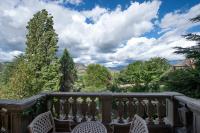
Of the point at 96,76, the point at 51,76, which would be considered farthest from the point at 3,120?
the point at 51,76

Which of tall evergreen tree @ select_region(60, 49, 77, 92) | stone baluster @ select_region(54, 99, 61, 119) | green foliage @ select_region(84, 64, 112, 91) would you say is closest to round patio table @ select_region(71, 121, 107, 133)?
stone baluster @ select_region(54, 99, 61, 119)

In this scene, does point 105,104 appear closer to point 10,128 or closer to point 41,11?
point 10,128

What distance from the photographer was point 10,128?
344 centimetres

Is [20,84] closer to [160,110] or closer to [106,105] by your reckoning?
[106,105]

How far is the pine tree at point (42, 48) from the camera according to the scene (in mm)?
26359

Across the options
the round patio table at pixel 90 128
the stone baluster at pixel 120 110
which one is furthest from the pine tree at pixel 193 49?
the round patio table at pixel 90 128

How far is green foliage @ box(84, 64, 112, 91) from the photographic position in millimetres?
24522

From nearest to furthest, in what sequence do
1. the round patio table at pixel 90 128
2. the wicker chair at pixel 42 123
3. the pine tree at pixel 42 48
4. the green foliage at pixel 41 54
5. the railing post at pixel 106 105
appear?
the wicker chair at pixel 42 123 < the round patio table at pixel 90 128 < the railing post at pixel 106 105 < the green foliage at pixel 41 54 < the pine tree at pixel 42 48

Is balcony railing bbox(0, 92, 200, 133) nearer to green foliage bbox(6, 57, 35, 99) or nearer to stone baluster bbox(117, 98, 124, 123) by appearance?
stone baluster bbox(117, 98, 124, 123)

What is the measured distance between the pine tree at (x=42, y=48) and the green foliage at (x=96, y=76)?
372cm

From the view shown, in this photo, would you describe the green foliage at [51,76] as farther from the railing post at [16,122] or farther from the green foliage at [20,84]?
the railing post at [16,122]

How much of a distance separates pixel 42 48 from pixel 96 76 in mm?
6635

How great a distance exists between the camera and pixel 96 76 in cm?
2559

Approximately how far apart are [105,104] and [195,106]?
1850mm
